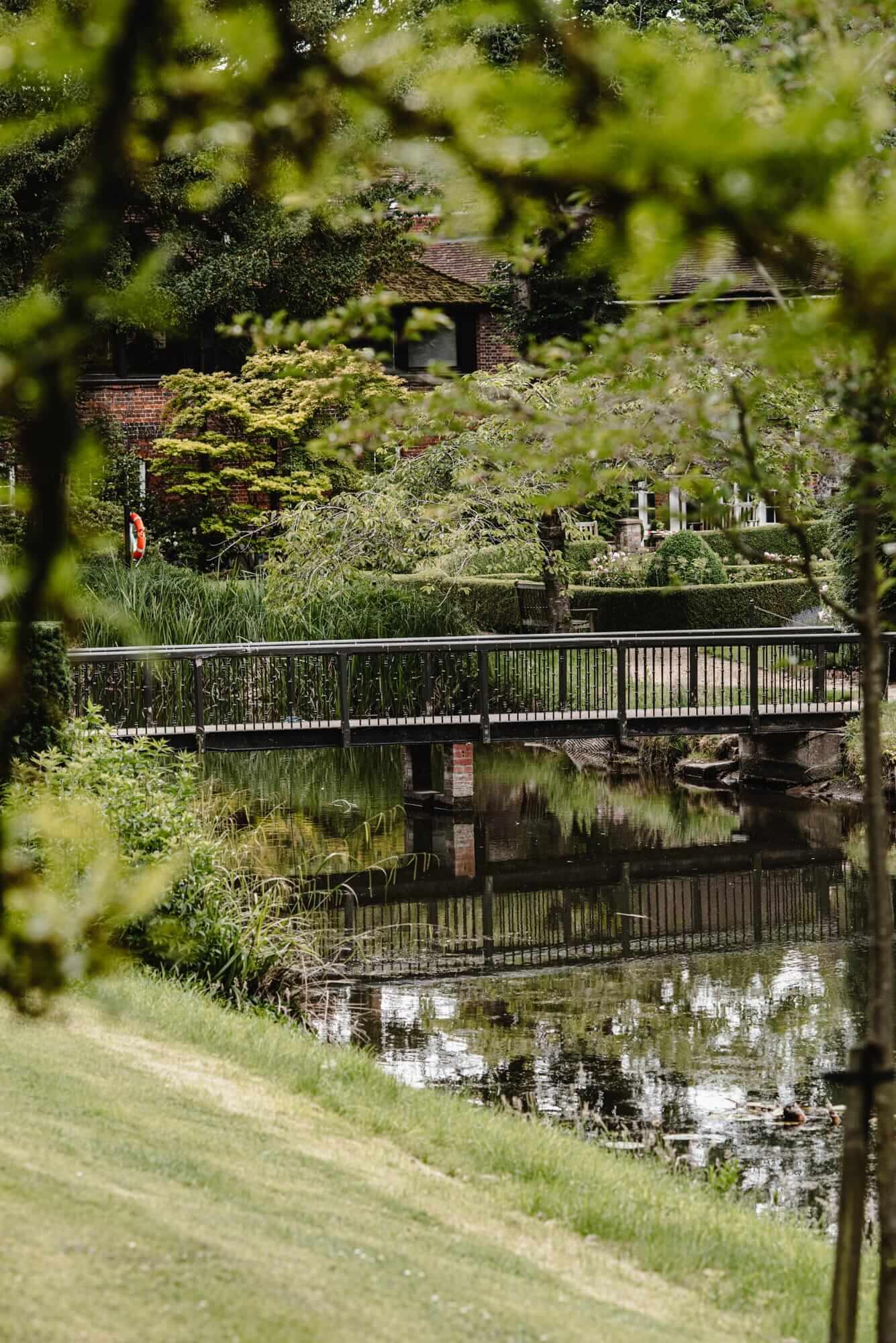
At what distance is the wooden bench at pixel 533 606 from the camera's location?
2531 centimetres

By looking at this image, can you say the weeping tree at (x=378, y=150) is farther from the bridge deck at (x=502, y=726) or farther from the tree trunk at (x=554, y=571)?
the tree trunk at (x=554, y=571)

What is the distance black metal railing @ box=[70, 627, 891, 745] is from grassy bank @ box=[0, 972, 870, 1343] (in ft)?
29.1

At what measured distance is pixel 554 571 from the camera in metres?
23.2

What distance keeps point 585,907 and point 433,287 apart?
68.4 feet

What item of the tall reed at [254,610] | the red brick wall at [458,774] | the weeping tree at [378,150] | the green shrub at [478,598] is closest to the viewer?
the weeping tree at [378,150]

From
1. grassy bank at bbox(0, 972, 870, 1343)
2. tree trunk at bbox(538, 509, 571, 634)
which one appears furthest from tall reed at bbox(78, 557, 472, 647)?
grassy bank at bbox(0, 972, 870, 1343)

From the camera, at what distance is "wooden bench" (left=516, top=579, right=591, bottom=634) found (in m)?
25.3

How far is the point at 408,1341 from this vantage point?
3.87 m

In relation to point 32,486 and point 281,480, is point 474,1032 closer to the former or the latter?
point 32,486

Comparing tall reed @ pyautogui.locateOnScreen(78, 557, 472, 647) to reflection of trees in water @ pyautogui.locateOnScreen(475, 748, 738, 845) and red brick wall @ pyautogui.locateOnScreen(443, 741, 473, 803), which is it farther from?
red brick wall @ pyautogui.locateOnScreen(443, 741, 473, 803)

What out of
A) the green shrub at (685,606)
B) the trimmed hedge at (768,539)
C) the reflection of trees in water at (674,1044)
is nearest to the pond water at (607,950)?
the reflection of trees in water at (674,1044)

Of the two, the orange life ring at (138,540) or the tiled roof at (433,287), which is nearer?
the orange life ring at (138,540)

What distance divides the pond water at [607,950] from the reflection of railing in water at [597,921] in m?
0.03

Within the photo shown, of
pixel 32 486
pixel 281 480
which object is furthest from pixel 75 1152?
pixel 281 480
